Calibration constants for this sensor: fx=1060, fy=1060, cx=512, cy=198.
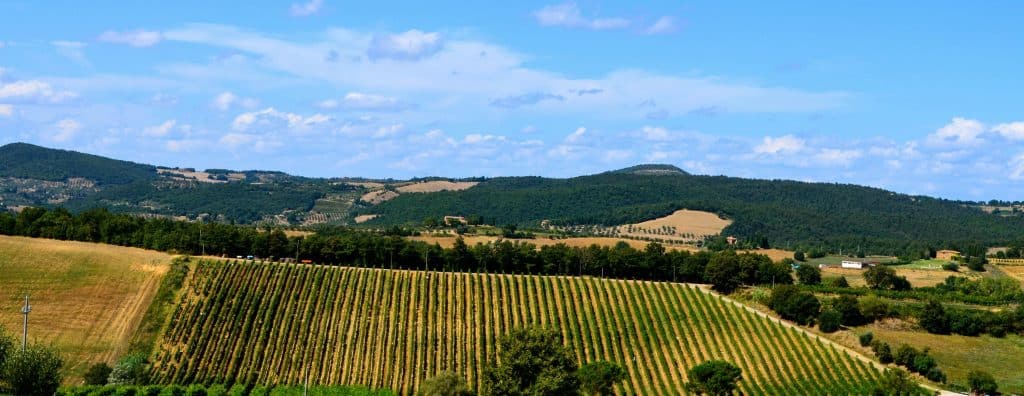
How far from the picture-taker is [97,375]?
93.2m

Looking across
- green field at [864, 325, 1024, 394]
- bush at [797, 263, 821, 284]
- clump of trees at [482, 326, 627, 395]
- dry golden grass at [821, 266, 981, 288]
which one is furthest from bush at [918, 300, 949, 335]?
clump of trees at [482, 326, 627, 395]

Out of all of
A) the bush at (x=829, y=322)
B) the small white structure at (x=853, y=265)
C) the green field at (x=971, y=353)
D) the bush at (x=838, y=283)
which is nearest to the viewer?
the green field at (x=971, y=353)

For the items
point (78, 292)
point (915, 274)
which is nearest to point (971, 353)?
point (915, 274)

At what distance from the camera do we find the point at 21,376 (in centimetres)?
8188

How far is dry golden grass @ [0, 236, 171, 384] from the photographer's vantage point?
101938 millimetres

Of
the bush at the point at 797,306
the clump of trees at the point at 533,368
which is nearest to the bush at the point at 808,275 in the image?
the bush at the point at 797,306

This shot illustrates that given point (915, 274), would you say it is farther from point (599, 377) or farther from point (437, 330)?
point (599, 377)

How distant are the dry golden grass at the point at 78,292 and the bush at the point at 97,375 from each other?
308 cm

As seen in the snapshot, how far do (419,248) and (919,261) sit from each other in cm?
10083

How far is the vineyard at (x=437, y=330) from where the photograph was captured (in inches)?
3878

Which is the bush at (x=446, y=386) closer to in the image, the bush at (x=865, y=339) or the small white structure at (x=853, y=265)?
the bush at (x=865, y=339)

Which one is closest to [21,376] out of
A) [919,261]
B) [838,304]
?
[838,304]

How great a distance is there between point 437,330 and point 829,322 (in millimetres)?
42050

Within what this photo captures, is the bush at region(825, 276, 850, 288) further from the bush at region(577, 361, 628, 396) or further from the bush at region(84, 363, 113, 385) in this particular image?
the bush at region(84, 363, 113, 385)
